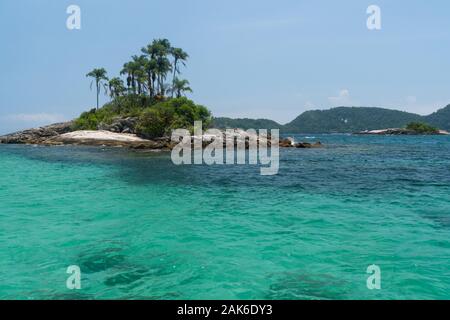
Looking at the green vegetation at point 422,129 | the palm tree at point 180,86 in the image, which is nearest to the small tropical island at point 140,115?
the palm tree at point 180,86

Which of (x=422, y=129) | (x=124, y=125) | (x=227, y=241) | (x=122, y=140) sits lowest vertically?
(x=227, y=241)

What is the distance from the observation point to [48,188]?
2125cm

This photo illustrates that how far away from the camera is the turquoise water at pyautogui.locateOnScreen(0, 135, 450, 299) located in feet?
24.6

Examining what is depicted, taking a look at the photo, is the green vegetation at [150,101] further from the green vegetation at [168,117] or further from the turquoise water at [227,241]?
the turquoise water at [227,241]

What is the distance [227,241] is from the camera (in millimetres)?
10742

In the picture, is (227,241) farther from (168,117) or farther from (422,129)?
(422,129)

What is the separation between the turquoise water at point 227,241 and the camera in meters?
7.50

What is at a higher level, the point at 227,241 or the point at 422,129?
the point at 422,129

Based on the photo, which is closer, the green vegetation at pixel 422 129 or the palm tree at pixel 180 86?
the palm tree at pixel 180 86

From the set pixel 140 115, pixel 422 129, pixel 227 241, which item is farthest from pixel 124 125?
pixel 422 129

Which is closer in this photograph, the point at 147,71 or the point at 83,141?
the point at 83,141
